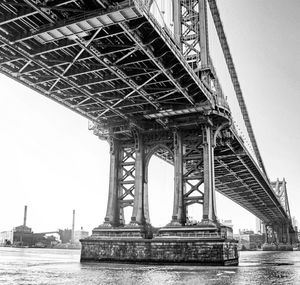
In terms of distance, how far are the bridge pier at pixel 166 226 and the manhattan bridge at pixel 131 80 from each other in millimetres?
135

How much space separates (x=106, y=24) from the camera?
28.1m

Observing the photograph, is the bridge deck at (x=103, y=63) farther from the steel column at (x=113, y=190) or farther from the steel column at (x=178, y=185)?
the steel column at (x=178, y=185)

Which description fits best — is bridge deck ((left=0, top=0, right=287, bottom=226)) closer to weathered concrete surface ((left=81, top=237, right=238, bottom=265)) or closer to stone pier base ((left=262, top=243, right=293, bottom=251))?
weathered concrete surface ((left=81, top=237, right=238, bottom=265))

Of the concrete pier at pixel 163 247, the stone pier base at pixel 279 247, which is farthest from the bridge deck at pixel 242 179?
the concrete pier at pixel 163 247

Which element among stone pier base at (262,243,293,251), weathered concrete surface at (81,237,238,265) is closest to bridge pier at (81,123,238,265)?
weathered concrete surface at (81,237,238,265)

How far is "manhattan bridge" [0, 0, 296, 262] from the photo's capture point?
28.9m

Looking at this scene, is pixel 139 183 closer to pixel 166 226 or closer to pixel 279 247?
pixel 166 226

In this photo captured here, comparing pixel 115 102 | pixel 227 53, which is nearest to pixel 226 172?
pixel 227 53

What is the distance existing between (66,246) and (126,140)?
14209 centimetres

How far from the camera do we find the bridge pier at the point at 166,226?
132 ft

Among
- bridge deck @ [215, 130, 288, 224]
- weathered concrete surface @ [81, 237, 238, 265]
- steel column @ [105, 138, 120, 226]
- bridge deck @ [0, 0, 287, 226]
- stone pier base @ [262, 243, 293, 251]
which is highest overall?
bridge deck @ [0, 0, 287, 226]

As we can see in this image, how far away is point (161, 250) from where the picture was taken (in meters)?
41.5

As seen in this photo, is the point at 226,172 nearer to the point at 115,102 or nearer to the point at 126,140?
the point at 126,140

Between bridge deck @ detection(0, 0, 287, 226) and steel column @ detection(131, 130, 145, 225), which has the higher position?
bridge deck @ detection(0, 0, 287, 226)
